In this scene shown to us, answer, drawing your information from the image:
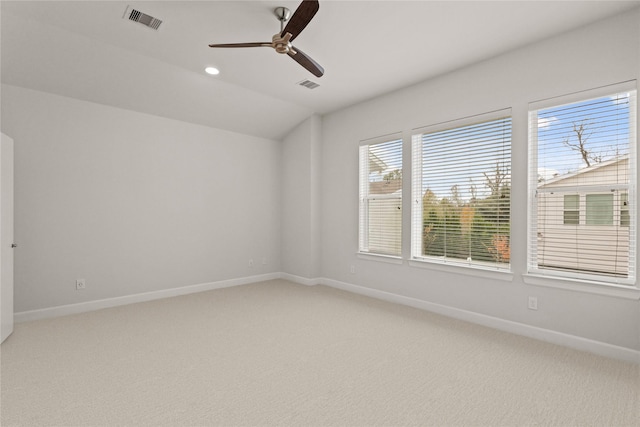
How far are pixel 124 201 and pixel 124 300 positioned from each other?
1316 mm

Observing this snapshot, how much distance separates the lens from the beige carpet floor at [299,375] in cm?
190

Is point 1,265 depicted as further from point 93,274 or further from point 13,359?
point 93,274

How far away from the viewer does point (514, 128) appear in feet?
10.6

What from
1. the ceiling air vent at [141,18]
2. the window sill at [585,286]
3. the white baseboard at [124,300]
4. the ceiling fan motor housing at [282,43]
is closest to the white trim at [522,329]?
the window sill at [585,286]

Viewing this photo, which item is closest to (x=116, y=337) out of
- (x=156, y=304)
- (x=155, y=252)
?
(x=156, y=304)

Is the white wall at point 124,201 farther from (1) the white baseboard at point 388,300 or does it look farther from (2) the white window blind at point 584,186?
(2) the white window blind at point 584,186

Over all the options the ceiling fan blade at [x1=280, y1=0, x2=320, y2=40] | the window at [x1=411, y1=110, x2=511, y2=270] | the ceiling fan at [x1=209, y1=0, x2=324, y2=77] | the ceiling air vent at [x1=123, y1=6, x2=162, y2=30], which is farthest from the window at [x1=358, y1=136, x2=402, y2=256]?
the ceiling air vent at [x1=123, y1=6, x2=162, y2=30]

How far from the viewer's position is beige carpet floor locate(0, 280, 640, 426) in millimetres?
1904

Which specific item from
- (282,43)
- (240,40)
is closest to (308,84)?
(240,40)

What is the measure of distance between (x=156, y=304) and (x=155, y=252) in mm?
731

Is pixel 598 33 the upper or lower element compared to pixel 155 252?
upper

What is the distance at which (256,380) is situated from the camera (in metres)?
2.30

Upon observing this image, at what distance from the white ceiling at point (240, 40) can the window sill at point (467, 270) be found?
2.27 meters

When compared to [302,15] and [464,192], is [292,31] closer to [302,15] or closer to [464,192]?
[302,15]
